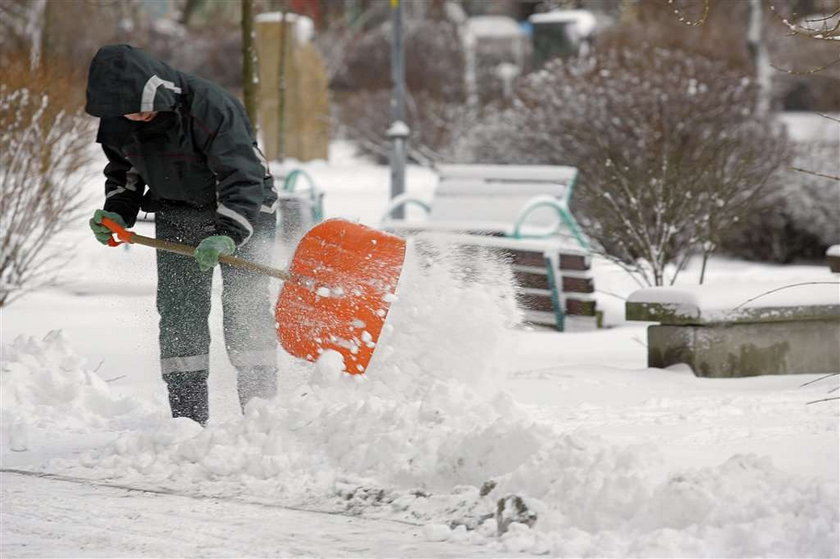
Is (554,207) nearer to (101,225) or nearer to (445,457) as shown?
(101,225)

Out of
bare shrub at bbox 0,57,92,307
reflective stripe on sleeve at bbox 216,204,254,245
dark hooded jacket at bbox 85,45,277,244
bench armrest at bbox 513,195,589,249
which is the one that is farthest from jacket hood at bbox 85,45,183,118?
bench armrest at bbox 513,195,589,249

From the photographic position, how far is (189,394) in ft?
17.6

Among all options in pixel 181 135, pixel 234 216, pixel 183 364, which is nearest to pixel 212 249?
pixel 234 216

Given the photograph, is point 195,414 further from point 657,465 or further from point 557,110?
point 557,110

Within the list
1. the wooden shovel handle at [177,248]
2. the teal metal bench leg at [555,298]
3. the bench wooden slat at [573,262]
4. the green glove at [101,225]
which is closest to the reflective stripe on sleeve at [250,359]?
the wooden shovel handle at [177,248]

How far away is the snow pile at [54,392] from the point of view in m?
5.56

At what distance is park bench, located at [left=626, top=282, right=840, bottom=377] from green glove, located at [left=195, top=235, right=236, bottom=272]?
2274 millimetres

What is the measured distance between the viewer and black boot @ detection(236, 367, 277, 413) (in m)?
5.43

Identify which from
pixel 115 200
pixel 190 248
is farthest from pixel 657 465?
pixel 115 200

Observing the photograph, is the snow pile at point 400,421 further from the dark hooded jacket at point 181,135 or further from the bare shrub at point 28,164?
the bare shrub at point 28,164

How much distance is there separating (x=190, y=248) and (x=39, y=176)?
4.01 metres

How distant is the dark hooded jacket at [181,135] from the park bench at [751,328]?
7.30ft

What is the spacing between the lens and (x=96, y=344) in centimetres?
765

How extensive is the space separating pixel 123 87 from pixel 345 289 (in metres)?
1.14
